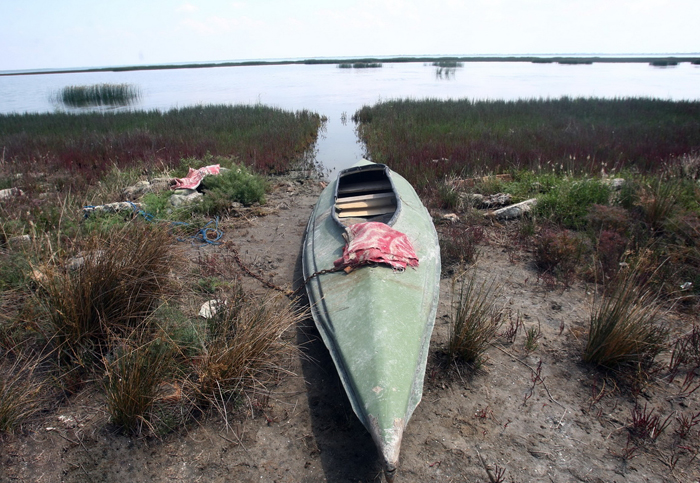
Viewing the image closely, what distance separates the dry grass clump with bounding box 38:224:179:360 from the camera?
3031 mm

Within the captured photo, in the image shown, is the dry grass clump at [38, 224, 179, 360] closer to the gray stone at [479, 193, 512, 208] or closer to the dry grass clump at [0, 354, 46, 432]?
the dry grass clump at [0, 354, 46, 432]

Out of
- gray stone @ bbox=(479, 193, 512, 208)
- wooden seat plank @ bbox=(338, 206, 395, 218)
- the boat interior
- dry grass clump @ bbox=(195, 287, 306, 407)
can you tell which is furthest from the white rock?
gray stone @ bbox=(479, 193, 512, 208)

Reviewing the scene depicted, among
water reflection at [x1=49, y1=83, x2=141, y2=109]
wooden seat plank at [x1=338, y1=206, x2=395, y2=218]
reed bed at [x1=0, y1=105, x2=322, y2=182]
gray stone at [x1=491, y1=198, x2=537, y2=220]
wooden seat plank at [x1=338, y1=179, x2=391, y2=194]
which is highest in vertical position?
water reflection at [x1=49, y1=83, x2=141, y2=109]

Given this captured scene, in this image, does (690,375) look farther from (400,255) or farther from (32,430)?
(32,430)

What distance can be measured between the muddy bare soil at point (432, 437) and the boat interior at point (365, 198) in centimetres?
246

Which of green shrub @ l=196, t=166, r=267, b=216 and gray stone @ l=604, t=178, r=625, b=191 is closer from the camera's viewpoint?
gray stone @ l=604, t=178, r=625, b=191

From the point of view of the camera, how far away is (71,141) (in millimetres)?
11188

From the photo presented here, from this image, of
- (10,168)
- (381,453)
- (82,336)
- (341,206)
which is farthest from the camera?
(10,168)

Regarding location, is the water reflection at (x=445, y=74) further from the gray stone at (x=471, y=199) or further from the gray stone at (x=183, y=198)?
the gray stone at (x=183, y=198)

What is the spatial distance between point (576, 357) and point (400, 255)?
1.72 meters

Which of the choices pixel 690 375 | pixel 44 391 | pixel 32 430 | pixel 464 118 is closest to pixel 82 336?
pixel 44 391

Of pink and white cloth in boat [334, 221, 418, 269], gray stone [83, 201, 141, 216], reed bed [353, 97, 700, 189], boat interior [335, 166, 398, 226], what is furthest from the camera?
reed bed [353, 97, 700, 189]

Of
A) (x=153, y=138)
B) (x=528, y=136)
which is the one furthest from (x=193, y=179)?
(x=528, y=136)

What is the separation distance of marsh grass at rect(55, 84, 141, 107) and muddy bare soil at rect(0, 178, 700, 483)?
2777 cm
